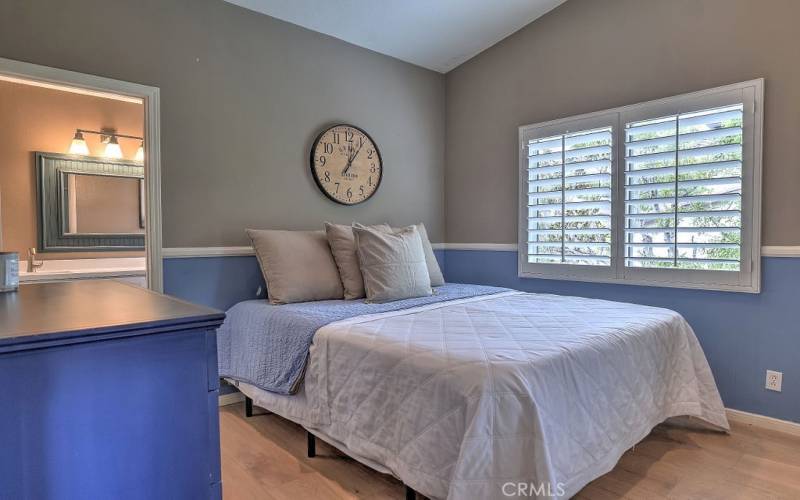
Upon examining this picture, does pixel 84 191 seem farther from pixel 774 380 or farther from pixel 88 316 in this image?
pixel 774 380

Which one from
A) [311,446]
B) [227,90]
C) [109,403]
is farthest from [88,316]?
[227,90]

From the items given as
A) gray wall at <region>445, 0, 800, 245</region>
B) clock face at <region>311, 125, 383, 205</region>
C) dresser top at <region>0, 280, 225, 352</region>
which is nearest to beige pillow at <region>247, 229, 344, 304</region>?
clock face at <region>311, 125, 383, 205</region>

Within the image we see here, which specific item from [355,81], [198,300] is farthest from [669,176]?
[198,300]

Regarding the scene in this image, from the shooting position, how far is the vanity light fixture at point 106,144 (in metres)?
3.91

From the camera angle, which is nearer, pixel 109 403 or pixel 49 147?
pixel 109 403

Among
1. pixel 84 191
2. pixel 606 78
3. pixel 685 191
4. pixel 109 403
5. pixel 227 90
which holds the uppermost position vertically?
pixel 606 78

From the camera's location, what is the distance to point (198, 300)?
276 cm

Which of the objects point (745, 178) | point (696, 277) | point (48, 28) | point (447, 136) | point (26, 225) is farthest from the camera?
point (447, 136)

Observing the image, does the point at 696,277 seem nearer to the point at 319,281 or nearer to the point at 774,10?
the point at 774,10

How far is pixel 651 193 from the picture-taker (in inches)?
109

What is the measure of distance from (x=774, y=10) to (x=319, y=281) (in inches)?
111

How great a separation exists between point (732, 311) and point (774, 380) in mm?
395

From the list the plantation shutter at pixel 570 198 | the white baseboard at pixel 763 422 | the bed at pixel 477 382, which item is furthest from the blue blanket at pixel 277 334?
the white baseboard at pixel 763 422

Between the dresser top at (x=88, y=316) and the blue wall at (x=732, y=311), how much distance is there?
1423 millimetres
